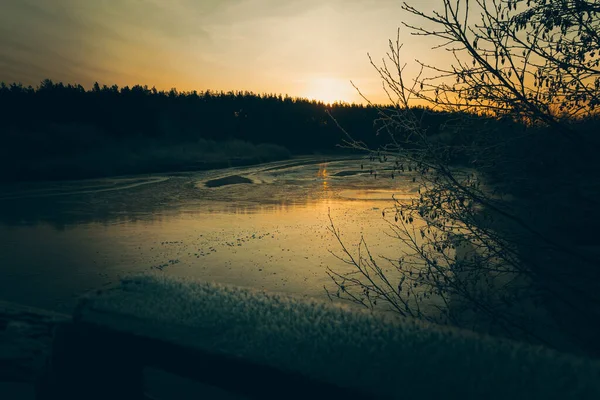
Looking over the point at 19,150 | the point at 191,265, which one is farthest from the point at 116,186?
the point at 19,150

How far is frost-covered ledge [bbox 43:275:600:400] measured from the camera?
3.00 feet

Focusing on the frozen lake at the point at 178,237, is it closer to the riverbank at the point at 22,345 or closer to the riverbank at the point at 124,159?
the riverbank at the point at 22,345

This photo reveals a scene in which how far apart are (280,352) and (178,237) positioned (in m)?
7.67

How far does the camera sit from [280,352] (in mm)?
1030

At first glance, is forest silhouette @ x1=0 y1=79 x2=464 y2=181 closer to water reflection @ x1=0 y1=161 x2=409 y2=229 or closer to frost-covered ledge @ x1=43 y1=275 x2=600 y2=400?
water reflection @ x1=0 y1=161 x2=409 y2=229

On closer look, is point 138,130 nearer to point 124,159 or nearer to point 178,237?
point 124,159

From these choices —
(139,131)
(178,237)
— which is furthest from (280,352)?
(139,131)

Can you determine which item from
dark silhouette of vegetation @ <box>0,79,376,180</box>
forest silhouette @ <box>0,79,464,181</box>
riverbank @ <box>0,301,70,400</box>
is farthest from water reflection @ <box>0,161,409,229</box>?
riverbank @ <box>0,301,70,400</box>

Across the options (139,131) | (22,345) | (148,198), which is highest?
(139,131)

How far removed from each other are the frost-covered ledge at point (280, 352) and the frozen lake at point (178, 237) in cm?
248

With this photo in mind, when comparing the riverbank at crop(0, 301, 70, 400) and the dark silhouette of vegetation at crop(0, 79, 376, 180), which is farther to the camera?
the dark silhouette of vegetation at crop(0, 79, 376, 180)

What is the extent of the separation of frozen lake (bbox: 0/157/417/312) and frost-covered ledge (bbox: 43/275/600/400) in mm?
2476

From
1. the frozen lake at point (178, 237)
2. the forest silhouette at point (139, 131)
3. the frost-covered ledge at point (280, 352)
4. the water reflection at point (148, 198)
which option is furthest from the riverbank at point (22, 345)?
the forest silhouette at point (139, 131)

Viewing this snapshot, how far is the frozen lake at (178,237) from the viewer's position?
588cm
